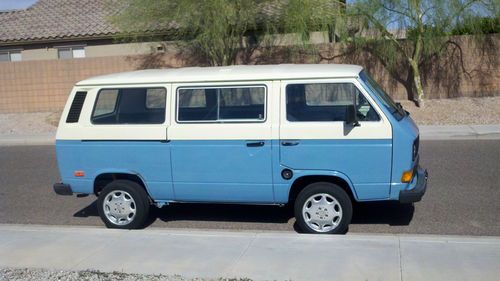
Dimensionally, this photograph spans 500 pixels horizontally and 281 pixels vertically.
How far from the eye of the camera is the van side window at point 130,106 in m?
7.30

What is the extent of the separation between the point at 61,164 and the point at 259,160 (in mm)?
2648

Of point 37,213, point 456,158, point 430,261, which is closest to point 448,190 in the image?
point 456,158

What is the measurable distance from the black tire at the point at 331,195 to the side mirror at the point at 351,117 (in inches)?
30.2

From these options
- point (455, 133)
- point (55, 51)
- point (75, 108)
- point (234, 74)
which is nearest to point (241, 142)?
point (234, 74)

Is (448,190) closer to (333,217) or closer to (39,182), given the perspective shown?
(333,217)

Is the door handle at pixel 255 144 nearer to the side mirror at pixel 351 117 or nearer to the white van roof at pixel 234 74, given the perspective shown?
the white van roof at pixel 234 74

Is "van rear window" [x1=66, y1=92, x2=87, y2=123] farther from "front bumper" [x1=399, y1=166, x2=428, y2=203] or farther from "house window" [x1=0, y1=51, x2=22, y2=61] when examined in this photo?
"house window" [x1=0, y1=51, x2=22, y2=61]

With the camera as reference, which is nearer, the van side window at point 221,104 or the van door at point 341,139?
the van door at point 341,139

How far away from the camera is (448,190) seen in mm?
9070

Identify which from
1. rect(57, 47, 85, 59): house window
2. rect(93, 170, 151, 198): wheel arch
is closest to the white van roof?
rect(93, 170, 151, 198): wheel arch

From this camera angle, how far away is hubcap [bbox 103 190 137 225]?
753cm

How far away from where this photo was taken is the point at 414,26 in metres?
18.6

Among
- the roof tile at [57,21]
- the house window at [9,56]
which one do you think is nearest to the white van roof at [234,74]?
the roof tile at [57,21]

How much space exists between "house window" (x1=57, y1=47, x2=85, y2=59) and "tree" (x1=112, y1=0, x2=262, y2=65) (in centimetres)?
630
